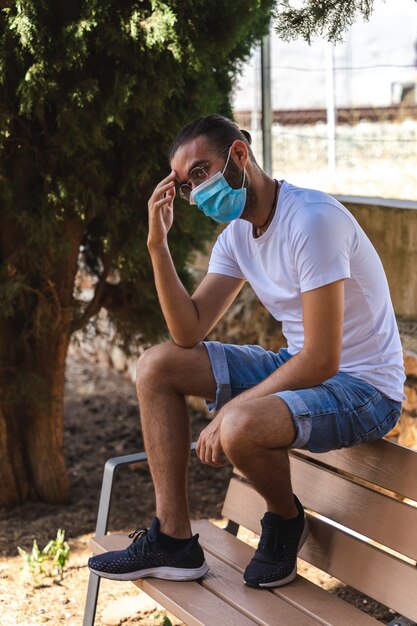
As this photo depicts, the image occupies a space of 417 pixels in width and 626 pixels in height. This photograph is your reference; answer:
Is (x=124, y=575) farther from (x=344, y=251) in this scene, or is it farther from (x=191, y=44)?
(x=191, y=44)

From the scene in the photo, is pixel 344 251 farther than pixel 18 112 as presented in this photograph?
No

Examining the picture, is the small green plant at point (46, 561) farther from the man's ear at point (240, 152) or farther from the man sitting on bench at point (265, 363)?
the man's ear at point (240, 152)

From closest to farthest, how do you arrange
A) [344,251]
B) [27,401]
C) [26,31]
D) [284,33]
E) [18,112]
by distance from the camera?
[344,251] < [284,33] < [26,31] < [18,112] < [27,401]

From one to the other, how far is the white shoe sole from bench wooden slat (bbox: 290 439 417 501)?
1.73 ft

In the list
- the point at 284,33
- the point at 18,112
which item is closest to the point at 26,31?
the point at 18,112

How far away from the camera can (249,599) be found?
8.45ft

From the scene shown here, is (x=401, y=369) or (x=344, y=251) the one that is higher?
(x=344, y=251)

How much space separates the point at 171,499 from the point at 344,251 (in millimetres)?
898

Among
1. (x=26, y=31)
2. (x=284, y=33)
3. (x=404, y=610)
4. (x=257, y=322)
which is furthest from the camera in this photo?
(x=257, y=322)

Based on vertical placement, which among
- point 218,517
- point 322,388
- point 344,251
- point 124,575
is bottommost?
point 218,517

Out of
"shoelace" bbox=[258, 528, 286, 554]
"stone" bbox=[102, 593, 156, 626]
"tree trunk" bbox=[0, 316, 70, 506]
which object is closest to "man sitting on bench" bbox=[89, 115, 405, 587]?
"shoelace" bbox=[258, 528, 286, 554]

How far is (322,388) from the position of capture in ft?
8.72

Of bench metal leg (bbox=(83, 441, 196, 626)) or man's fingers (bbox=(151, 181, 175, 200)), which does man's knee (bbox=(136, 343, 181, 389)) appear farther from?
man's fingers (bbox=(151, 181, 175, 200))

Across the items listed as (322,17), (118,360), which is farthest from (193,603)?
(118,360)
